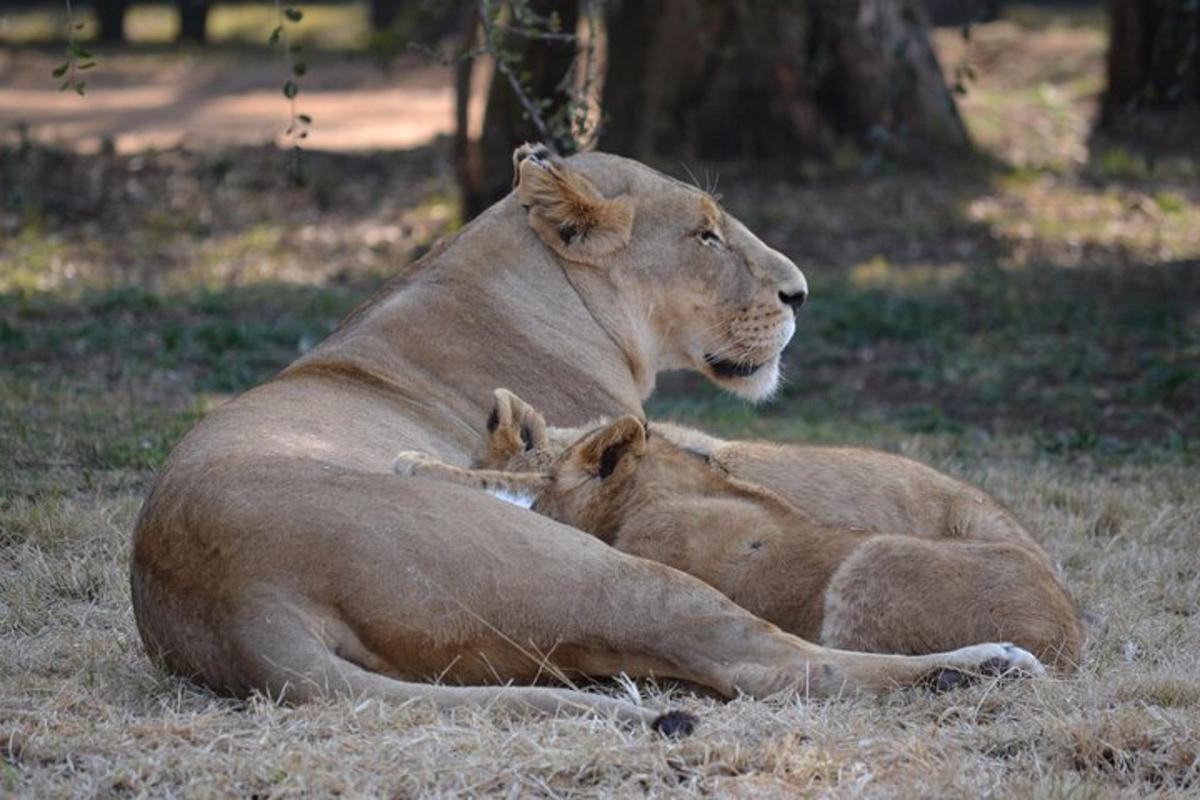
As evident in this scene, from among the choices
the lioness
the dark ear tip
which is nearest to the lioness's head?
the lioness

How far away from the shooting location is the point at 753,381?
585 centimetres

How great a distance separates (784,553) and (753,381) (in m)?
1.50

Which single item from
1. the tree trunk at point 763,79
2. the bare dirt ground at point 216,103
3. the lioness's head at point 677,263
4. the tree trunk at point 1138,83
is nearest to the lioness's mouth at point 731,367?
the lioness's head at point 677,263

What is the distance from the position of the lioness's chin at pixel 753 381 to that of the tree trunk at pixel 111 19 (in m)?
22.4

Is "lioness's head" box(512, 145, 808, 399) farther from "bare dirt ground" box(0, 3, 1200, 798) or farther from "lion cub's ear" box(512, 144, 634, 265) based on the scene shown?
"bare dirt ground" box(0, 3, 1200, 798)

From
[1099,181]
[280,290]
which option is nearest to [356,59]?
[1099,181]

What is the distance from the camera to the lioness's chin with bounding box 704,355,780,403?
5.83m

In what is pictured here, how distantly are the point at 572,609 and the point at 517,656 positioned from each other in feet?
0.50

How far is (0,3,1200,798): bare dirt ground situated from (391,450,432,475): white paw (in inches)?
27.3

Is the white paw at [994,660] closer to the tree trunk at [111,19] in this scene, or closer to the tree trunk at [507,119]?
the tree trunk at [507,119]

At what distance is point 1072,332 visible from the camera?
395 inches

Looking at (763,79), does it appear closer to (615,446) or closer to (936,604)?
(615,446)

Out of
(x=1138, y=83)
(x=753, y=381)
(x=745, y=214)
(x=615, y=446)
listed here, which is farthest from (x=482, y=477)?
(x=1138, y=83)

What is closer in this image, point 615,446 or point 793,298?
point 615,446
